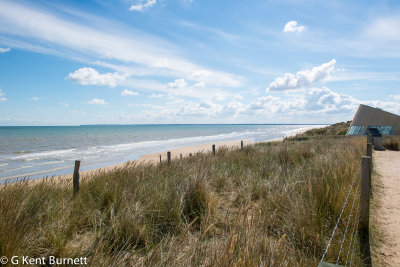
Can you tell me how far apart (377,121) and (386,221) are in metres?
31.7

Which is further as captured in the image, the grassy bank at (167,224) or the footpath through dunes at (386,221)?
the footpath through dunes at (386,221)

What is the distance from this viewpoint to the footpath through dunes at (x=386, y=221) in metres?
3.46

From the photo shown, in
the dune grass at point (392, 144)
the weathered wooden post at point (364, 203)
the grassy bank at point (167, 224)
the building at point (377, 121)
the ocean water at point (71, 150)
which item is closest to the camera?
the grassy bank at point (167, 224)

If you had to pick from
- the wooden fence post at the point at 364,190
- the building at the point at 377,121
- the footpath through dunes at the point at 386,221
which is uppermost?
the building at the point at 377,121

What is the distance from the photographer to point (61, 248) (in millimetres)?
3018

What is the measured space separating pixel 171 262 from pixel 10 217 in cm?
200

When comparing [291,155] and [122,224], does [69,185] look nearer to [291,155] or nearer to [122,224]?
[122,224]

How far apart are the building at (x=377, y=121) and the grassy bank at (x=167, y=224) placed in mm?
30275

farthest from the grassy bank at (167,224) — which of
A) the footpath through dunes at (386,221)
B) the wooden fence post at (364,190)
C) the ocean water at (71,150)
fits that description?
the ocean water at (71,150)

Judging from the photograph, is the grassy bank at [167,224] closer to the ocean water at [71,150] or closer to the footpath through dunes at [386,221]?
the footpath through dunes at [386,221]

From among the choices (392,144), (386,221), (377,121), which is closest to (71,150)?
(386,221)

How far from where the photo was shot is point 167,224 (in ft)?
13.6

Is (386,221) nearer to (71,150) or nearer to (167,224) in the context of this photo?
(167,224)

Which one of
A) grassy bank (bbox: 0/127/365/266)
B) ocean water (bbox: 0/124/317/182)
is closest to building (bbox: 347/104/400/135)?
ocean water (bbox: 0/124/317/182)
